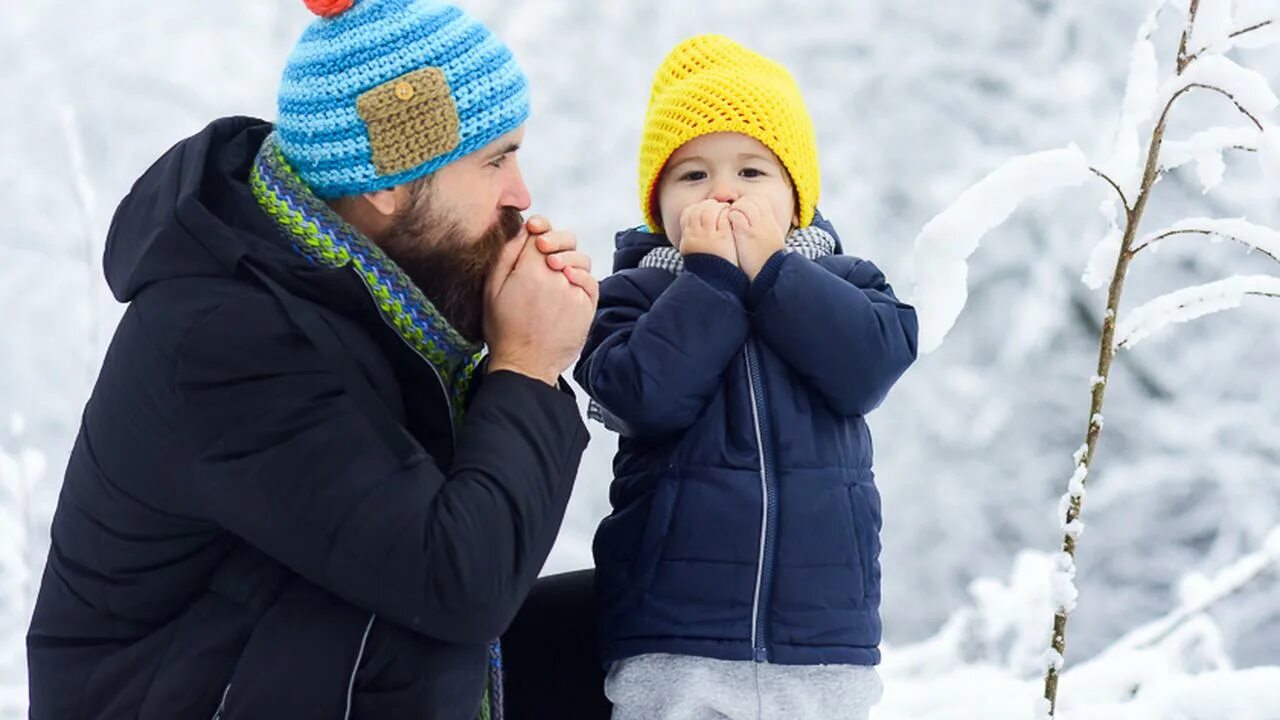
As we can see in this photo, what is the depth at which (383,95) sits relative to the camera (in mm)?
1605

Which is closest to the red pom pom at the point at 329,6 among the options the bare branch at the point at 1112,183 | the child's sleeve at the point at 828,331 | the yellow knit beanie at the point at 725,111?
the yellow knit beanie at the point at 725,111

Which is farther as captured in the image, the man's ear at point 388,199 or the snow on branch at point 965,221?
the snow on branch at point 965,221

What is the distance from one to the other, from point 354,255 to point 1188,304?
51.0 inches

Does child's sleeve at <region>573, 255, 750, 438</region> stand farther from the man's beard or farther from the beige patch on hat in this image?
the beige patch on hat

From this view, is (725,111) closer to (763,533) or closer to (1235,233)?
(763,533)

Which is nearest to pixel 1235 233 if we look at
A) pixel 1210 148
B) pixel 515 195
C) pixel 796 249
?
pixel 1210 148

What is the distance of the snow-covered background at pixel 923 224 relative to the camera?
18.3 feet

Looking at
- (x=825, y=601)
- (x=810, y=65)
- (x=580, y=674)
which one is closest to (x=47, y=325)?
(x=810, y=65)

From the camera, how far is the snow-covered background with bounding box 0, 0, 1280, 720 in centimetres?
559

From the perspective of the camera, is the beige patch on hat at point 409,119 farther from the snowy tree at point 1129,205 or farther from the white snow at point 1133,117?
the white snow at point 1133,117

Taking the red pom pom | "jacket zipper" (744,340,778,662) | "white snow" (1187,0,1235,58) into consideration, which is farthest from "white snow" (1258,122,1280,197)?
the red pom pom

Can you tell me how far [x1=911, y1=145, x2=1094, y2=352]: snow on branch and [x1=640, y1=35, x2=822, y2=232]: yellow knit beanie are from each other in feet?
0.65

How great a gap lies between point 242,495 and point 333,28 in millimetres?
612

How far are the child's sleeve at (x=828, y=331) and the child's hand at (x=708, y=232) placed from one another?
0.21 feet
